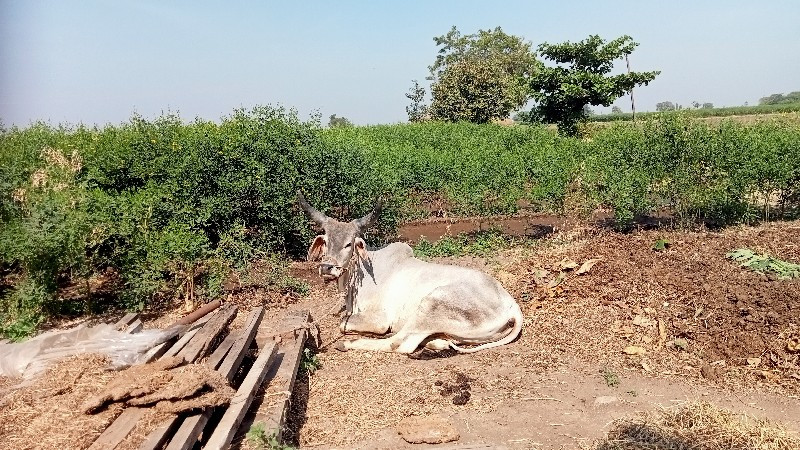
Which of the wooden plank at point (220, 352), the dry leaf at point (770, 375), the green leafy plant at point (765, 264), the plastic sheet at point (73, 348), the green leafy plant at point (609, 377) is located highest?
the plastic sheet at point (73, 348)

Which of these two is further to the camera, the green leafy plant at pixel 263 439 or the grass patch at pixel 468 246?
the grass patch at pixel 468 246

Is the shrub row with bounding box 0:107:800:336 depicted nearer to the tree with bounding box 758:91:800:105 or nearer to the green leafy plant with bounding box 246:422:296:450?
the green leafy plant with bounding box 246:422:296:450

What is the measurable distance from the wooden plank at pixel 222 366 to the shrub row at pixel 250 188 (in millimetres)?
2568

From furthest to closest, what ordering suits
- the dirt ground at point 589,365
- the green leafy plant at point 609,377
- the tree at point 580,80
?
1. the tree at point 580,80
2. the green leafy plant at point 609,377
3. the dirt ground at point 589,365

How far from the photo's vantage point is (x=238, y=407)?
439 cm

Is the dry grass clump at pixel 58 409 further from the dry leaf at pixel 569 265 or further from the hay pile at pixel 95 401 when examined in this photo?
the dry leaf at pixel 569 265

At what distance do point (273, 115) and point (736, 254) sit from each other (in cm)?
810

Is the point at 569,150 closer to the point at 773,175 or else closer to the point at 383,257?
the point at 773,175

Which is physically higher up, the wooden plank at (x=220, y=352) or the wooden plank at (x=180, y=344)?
the wooden plank at (x=180, y=344)

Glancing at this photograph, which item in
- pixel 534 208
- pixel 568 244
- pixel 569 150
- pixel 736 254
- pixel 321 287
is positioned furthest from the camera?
pixel 569 150

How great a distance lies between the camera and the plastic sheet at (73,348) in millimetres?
5512

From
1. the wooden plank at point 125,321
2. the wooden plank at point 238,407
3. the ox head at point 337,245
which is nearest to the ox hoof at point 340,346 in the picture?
the ox head at point 337,245

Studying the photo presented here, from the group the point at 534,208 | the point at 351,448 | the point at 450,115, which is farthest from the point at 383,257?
the point at 450,115

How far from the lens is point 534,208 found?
44.6ft
